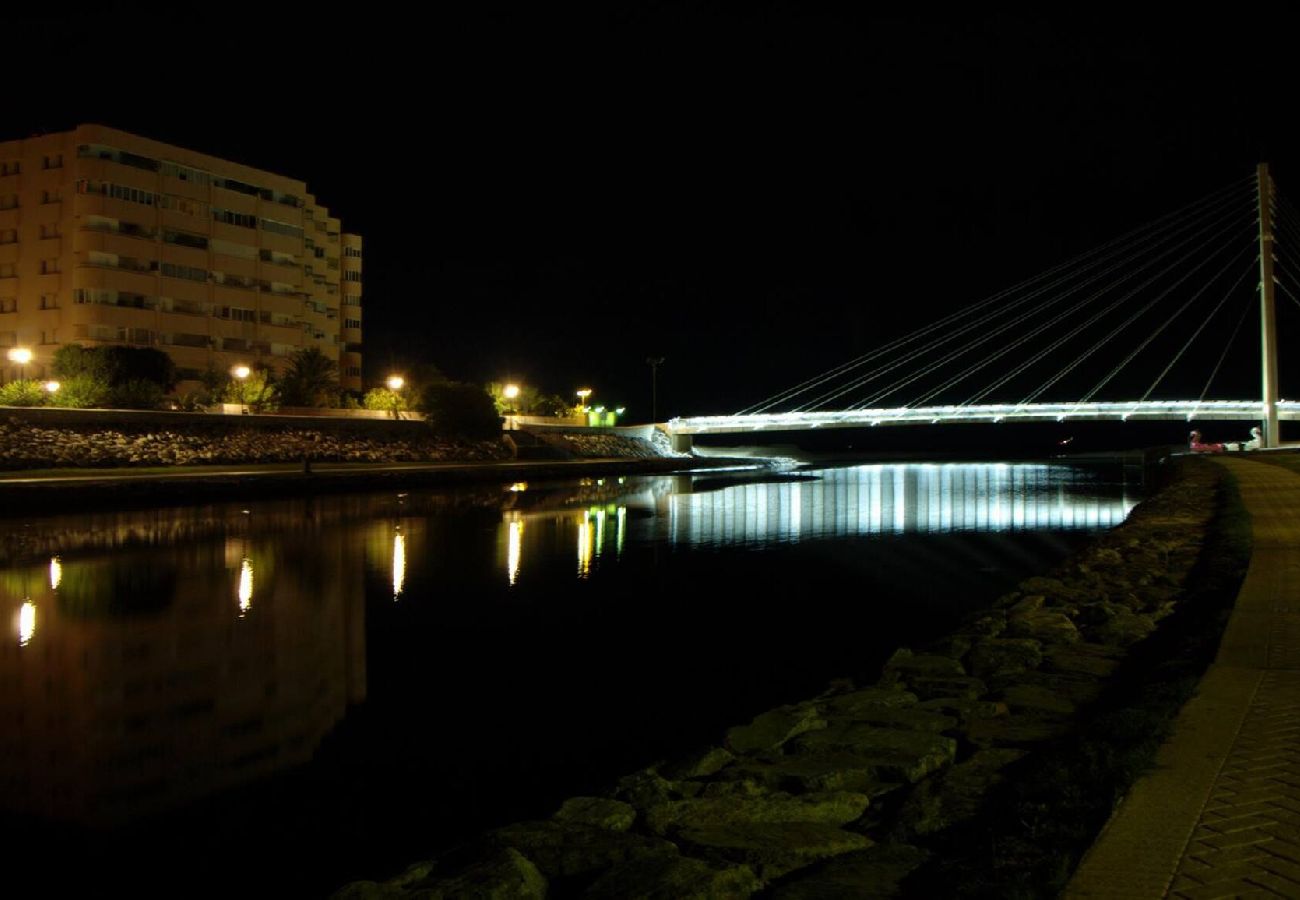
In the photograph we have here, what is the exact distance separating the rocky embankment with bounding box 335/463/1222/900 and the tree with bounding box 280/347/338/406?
49.4 meters

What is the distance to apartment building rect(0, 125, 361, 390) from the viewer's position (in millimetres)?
53656

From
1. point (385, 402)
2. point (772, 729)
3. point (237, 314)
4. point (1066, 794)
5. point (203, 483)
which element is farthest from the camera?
point (237, 314)

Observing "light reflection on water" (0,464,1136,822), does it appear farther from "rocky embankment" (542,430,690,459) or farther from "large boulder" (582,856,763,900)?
"rocky embankment" (542,430,690,459)

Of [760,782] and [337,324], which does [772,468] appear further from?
[760,782]

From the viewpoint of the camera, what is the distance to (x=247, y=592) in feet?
44.5

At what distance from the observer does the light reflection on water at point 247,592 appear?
6.94m

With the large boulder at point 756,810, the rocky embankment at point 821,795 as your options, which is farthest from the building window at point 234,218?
the large boulder at point 756,810

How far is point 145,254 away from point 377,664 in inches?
2096

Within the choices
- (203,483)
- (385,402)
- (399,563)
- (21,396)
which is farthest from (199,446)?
(399,563)

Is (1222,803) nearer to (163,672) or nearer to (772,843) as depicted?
(772,843)

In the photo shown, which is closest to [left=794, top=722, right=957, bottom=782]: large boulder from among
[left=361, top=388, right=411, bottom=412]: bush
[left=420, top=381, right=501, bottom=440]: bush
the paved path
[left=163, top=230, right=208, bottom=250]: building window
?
the paved path

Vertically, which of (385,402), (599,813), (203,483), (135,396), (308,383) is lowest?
(599,813)

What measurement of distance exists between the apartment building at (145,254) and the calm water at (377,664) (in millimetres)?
36072

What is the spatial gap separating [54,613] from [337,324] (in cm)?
5986
